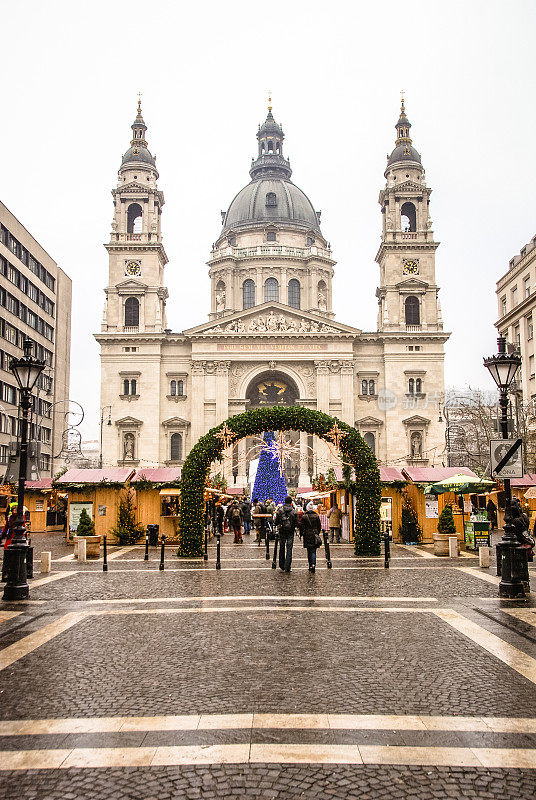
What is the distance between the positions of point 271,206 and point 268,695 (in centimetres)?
7919

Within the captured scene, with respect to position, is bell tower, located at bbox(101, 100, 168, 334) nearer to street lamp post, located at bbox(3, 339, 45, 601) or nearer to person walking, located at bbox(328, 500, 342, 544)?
person walking, located at bbox(328, 500, 342, 544)

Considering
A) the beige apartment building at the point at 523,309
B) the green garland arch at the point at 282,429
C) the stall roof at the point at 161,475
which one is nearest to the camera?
the green garland arch at the point at 282,429

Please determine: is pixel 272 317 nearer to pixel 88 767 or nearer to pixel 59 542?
pixel 59 542

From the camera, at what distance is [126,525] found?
2842cm

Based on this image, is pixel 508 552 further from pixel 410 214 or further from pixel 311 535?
pixel 410 214

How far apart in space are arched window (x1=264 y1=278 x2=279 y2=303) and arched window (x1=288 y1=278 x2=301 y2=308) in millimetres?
1456

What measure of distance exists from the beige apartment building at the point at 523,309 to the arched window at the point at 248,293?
26233 millimetres

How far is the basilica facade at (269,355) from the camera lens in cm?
6538

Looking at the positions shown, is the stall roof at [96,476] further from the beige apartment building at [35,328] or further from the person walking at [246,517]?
the beige apartment building at [35,328]

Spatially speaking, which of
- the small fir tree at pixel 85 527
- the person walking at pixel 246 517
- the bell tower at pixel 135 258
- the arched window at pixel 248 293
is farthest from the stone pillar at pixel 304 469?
the small fir tree at pixel 85 527

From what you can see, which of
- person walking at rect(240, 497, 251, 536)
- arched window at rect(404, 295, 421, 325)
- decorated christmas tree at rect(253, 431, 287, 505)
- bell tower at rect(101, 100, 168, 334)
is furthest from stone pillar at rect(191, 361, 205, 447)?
person walking at rect(240, 497, 251, 536)

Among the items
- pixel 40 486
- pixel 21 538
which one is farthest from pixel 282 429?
→ pixel 40 486

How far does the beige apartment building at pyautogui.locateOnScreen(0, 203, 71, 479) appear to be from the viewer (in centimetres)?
5847

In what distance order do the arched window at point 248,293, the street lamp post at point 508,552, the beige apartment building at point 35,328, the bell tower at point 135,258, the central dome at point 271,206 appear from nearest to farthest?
1. the street lamp post at point 508,552
2. the beige apartment building at point 35,328
3. the bell tower at point 135,258
4. the arched window at point 248,293
5. the central dome at point 271,206
